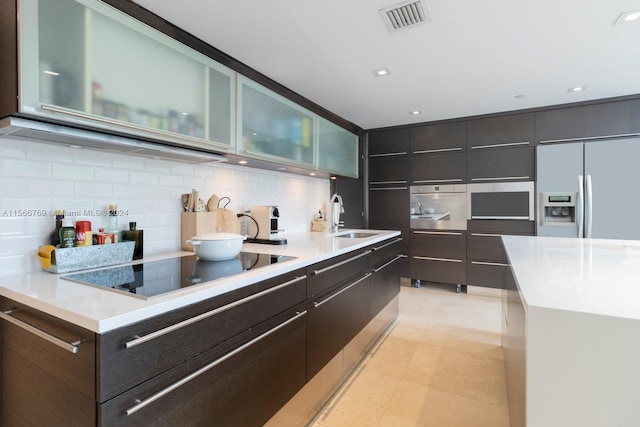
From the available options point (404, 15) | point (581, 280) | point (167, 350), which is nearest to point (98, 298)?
point (167, 350)

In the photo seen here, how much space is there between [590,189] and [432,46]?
2.43 metres

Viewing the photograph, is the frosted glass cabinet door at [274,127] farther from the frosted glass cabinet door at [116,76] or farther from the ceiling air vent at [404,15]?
the ceiling air vent at [404,15]

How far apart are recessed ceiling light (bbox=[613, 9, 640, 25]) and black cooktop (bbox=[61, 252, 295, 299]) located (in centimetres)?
232

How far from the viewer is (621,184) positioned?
316cm

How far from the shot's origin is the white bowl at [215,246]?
60.9 inches

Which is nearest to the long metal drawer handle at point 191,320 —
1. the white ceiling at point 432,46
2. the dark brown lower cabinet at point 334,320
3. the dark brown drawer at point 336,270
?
the dark brown drawer at point 336,270

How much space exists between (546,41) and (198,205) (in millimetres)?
2483

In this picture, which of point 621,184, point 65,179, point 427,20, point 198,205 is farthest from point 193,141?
point 621,184

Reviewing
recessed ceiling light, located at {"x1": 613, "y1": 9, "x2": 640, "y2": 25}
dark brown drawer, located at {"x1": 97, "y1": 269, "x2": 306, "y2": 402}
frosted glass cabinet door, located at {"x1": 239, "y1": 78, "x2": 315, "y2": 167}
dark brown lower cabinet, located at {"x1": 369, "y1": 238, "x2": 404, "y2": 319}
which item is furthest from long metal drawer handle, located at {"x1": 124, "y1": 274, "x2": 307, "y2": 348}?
recessed ceiling light, located at {"x1": 613, "y1": 9, "x2": 640, "y2": 25}

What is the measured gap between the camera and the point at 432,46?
2.10 metres

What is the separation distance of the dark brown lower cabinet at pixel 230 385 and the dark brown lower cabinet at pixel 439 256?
2956mm

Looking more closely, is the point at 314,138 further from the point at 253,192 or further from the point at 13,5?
the point at 13,5

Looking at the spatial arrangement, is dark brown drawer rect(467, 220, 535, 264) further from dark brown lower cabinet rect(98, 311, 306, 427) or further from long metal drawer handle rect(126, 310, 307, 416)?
long metal drawer handle rect(126, 310, 307, 416)

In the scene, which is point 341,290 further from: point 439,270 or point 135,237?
point 439,270
